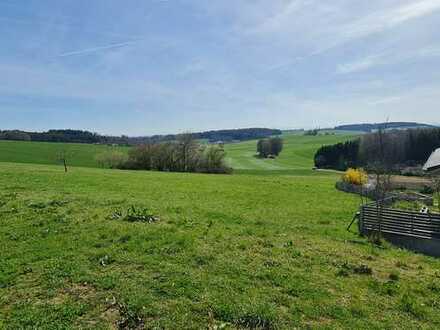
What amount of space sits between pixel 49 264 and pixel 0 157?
6610 centimetres

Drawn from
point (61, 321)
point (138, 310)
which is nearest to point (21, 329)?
point (61, 321)

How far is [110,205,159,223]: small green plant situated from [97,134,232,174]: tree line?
135 feet

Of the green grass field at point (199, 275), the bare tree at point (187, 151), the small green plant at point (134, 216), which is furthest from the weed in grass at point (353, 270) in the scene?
the bare tree at point (187, 151)

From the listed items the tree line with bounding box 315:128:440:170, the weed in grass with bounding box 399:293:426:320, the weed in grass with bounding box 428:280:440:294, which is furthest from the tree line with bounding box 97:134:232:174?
the weed in grass with bounding box 399:293:426:320

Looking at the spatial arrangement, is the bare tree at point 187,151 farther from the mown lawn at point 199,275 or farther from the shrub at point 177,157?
the mown lawn at point 199,275

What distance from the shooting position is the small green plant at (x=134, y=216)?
12812 millimetres

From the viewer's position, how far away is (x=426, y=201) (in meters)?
23.5

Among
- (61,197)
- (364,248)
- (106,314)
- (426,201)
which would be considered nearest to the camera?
(106,314)

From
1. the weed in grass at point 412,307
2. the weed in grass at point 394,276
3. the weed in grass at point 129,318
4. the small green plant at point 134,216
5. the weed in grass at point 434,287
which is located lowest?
the weed in grass at point 434,287

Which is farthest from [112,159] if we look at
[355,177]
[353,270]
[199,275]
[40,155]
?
[353,270]

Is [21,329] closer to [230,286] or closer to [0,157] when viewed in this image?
[230,286]

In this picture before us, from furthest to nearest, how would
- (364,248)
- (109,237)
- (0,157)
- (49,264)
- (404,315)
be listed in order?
(0,157), (364,248), (109,237), (49,264), (404,315)

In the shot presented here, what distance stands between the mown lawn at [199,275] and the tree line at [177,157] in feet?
134

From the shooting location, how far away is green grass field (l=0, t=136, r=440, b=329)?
6.11 m
